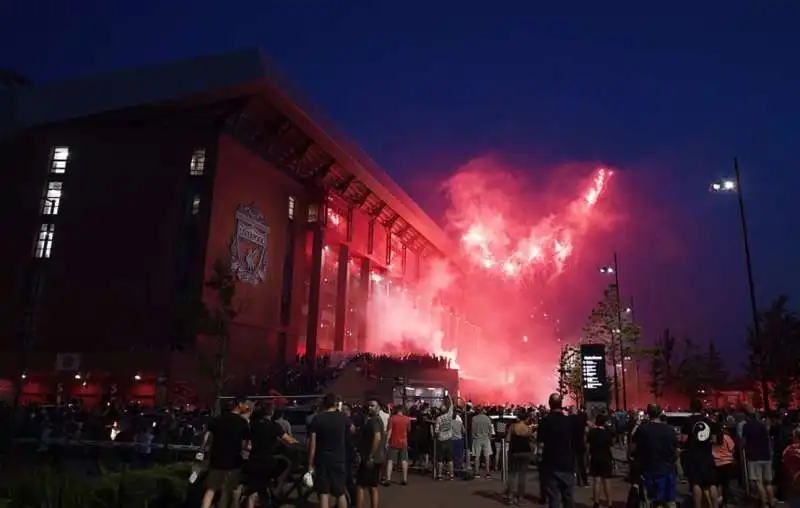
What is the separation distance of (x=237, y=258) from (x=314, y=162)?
13.4 metres

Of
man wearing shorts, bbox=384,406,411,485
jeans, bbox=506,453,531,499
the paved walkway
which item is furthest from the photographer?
man wearing shorts, bbox=384,406,411,485

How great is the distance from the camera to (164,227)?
38.4 meters

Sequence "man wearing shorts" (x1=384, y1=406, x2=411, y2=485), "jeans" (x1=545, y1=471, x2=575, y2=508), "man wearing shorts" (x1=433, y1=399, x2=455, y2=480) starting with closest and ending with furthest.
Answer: "jeans" (x1=545, y1=471, x2=575, y2=508)
"man wearing shorts" (x1=384, y1=406, x2=411, y2=485)
"man wearing shorts" (x1=433, y1=399, x2=455, y2=480)

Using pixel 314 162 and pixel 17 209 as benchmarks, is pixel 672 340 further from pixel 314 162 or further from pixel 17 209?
pixel 17 209

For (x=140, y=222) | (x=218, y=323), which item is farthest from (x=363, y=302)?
(x=218, y=323)

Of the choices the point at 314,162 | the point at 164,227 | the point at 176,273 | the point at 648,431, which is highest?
the point at 314,162

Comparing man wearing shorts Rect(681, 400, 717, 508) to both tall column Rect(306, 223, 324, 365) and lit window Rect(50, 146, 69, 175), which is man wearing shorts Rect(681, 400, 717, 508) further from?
lit window Rect(50, 146, 69, 175)

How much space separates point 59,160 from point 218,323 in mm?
17010

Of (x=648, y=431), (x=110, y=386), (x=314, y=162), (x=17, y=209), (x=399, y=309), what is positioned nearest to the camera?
(x=648, y=431)

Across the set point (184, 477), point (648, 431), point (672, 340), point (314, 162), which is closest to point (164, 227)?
point (314, 162)

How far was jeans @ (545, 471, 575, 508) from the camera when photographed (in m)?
8.93

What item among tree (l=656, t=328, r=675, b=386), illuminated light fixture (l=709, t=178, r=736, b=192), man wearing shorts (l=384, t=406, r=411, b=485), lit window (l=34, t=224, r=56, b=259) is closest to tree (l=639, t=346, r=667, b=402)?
tree (l=656, t=328, r=675, b=386)

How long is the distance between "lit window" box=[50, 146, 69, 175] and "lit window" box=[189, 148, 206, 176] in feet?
28.4

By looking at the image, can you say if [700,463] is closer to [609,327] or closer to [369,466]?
[369,466]
